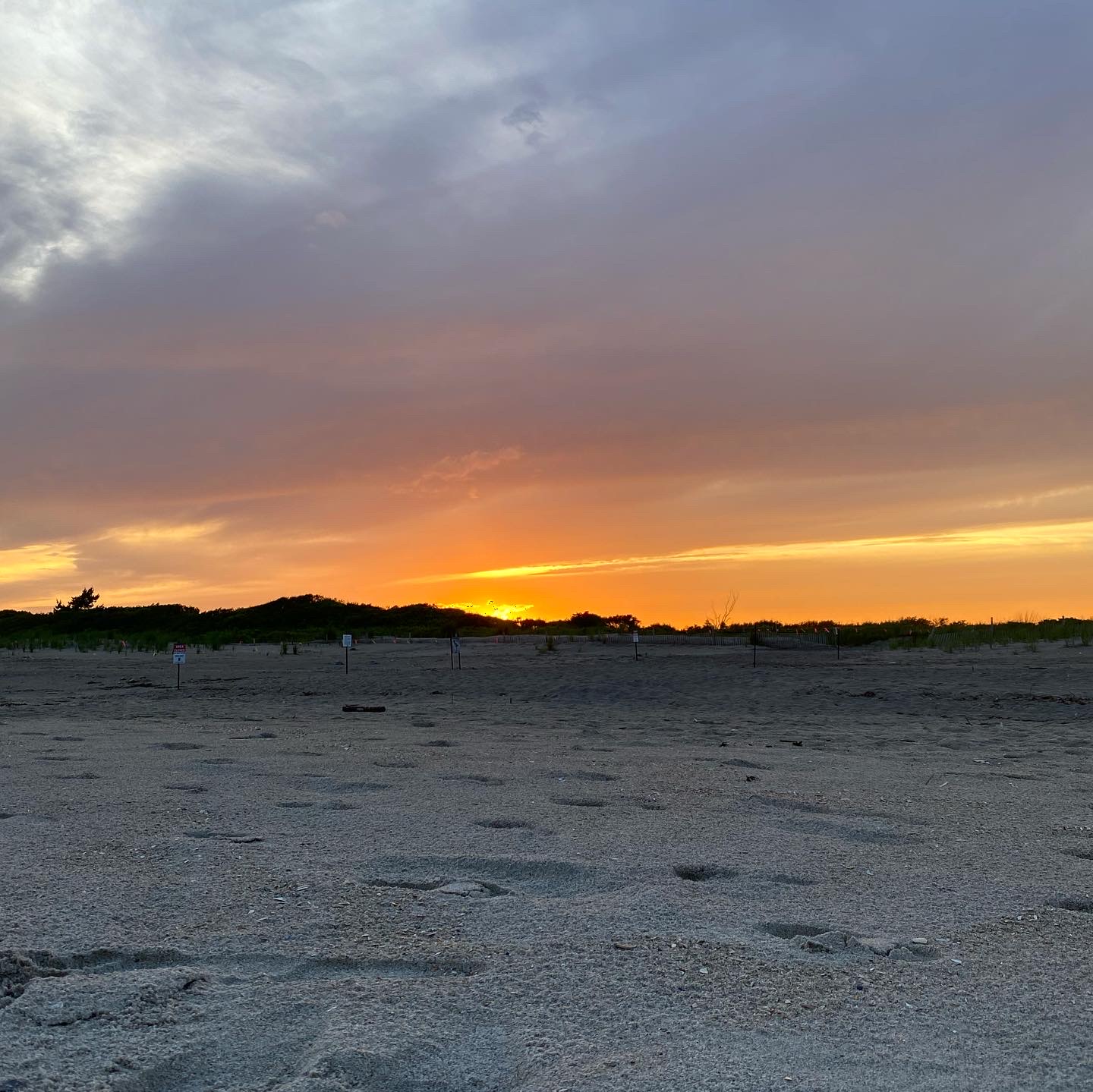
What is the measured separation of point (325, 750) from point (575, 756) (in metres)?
2.08

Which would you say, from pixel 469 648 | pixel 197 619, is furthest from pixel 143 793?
pixel 197 619

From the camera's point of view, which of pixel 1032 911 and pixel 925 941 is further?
pixel 1032 911

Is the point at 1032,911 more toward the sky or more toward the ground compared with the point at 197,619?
more toward the ground

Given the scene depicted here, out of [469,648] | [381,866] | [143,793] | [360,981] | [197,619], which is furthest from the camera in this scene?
[197,619]

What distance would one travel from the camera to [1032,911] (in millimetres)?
4188

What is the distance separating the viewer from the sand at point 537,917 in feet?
9.20

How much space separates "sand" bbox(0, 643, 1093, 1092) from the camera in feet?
9.20

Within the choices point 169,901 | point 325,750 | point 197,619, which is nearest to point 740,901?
point 169,901

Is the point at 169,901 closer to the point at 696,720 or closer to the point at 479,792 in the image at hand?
the point at 479,792

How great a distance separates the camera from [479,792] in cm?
671

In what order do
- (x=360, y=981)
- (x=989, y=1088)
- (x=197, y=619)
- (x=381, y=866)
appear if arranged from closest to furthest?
(x=989, y=1088), (x=360, y=981), (x=381, y=866), (x=197, y=619)

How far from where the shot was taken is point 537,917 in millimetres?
3969

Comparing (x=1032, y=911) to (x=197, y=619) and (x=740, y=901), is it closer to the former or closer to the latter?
(x=740, y=901)

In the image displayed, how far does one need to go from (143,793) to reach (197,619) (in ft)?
125
